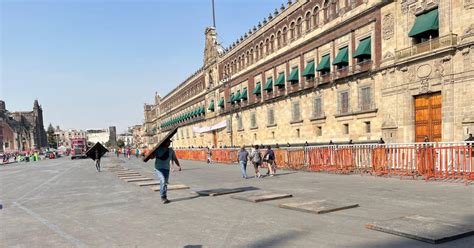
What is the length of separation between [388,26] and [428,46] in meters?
3.72

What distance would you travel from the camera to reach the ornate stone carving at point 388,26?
22.8 meters

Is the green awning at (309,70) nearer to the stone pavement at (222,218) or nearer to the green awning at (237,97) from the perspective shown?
the green awning at (237,97)

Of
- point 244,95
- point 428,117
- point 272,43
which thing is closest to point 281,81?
point 272,43

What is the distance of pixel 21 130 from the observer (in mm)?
114062

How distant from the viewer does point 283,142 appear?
35.8 metres

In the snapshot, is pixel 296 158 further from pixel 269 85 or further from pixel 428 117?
pixel 269 85

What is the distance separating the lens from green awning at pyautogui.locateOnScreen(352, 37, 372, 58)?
2465 centimetres

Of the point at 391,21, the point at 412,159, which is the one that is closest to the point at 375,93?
the point at 391,21

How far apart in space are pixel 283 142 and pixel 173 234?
30.5 m

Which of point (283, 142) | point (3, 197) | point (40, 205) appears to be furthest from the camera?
point (283, 142)

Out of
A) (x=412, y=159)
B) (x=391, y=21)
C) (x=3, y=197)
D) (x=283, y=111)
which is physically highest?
(x=391, y=21)

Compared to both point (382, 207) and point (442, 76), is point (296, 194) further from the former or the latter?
point (442, 76)

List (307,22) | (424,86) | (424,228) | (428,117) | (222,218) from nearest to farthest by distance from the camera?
(424,228) < (222,218) < (424,86) < (428,117) < (307,22)

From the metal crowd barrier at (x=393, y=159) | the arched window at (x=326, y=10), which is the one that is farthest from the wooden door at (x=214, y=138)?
the metal crowd barrier at (x=393, y=159)
